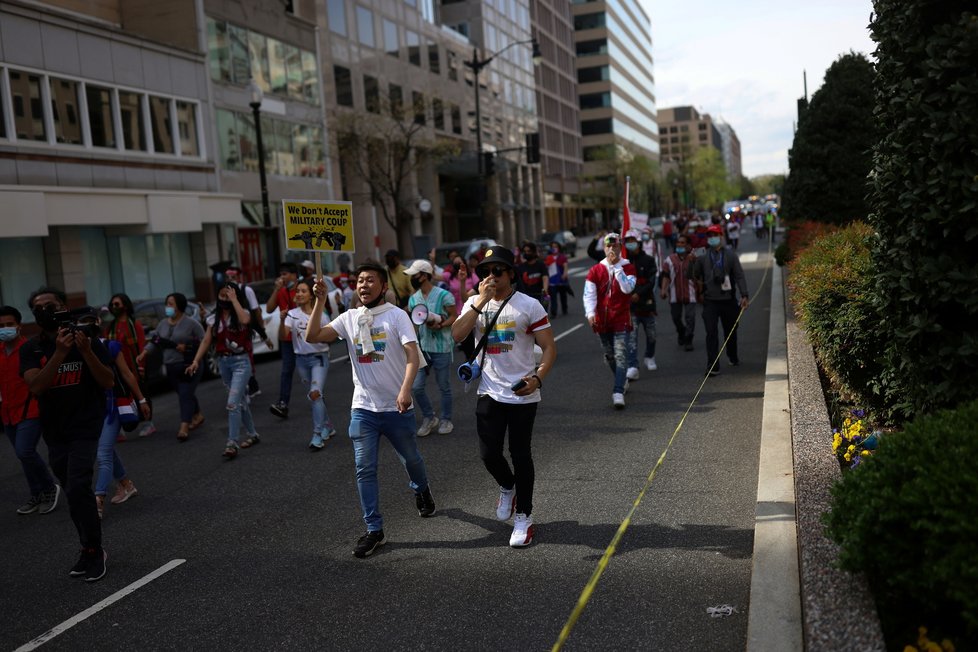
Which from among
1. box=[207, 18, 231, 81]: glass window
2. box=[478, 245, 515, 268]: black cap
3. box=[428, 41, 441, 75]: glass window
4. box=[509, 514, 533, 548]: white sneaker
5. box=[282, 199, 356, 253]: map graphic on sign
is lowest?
box=[509, 514, 533, 548]: white sneaker

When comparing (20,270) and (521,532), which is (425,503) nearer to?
(521,532)

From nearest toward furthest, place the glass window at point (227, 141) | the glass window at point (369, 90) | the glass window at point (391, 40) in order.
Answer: the glass window at point (227, 141), the glass window at point (369, 90), the glass window at point (391, 40)

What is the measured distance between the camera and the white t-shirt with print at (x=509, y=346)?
19.6 feet

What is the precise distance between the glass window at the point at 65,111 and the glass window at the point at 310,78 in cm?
1391

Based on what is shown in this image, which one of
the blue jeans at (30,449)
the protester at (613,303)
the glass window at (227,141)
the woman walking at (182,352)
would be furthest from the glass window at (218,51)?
the blue jeans at (30,449)

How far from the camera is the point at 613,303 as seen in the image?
10406 mm

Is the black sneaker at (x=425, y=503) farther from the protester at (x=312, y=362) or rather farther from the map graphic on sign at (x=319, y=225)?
the map graphic on sign at (x=319, y=225)

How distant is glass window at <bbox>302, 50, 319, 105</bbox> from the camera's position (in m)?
38.3

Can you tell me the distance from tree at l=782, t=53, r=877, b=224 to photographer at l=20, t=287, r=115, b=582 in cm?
1729

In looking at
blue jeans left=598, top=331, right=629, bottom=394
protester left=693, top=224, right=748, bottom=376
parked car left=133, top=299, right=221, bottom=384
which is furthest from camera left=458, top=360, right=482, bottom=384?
parked car left=133, top=299, right=221, bottom=384

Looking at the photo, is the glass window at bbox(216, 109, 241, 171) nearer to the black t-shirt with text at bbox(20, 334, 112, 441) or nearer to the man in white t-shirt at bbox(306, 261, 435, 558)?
the black t-shirt with text at bbox(20, 334, 112, 441)

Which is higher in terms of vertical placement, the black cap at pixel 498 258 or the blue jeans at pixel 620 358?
the black cap at pixel 498 258

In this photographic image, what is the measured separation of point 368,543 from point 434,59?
50876 millimetres

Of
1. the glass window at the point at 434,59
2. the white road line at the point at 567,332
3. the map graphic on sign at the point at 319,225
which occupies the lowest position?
the white road line at the point at 567,332
